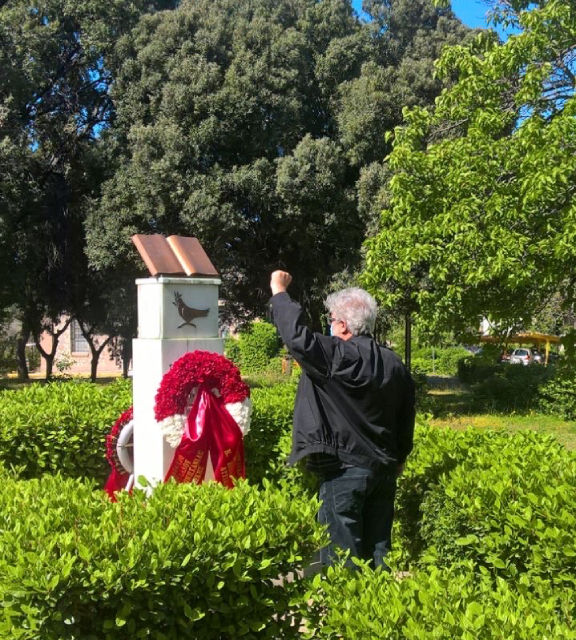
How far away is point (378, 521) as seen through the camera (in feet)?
11.4

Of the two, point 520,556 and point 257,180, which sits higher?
point 257,180

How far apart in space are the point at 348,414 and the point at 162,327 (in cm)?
200

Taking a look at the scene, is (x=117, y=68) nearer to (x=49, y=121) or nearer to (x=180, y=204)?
(x=49, y=121)

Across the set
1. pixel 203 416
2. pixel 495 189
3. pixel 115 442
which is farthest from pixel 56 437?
pixel 495 189

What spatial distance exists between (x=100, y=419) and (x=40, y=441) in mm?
519

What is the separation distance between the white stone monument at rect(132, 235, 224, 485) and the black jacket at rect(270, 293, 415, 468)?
1.49 meters

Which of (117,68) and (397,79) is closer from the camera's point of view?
(397,79)

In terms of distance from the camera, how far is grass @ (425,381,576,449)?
1205cm

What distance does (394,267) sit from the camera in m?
8.93

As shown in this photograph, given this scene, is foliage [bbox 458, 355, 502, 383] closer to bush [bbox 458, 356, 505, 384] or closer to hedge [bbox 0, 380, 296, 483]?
bush [bbox 458, 356, 505, 384]

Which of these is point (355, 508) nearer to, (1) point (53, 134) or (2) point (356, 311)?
(2) point (356, 311)

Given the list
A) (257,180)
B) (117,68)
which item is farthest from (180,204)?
(117,68)

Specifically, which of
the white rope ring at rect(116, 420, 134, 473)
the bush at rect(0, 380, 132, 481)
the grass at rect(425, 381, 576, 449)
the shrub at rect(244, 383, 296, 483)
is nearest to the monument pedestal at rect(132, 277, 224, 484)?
the white rope ring at rect(116, 420, 134, 473)

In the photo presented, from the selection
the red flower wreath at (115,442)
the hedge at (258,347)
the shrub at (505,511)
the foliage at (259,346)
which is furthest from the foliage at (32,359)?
the shrub at (505,511)
